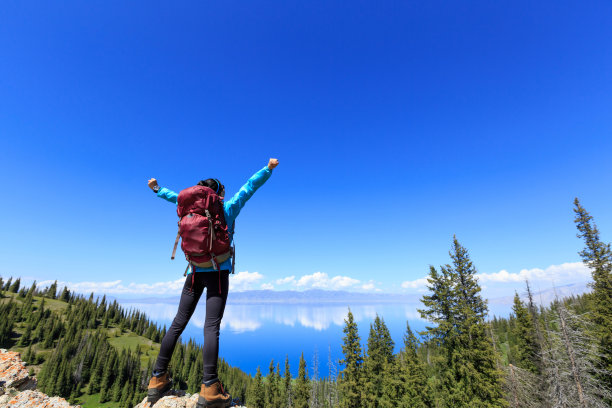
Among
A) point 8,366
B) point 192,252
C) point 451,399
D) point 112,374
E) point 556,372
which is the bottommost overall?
point 112,374

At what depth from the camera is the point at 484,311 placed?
20516 millimetres

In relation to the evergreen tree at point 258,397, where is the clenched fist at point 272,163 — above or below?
above

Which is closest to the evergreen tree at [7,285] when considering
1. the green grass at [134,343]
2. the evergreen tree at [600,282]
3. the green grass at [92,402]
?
the green grass at [134,343]

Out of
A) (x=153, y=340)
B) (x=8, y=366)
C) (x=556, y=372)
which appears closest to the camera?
(x=8, y=366)

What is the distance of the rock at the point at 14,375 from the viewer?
17.9 feet

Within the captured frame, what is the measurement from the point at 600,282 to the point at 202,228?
42952mm

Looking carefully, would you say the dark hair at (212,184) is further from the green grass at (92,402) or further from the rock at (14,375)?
the green grass at (92,402)

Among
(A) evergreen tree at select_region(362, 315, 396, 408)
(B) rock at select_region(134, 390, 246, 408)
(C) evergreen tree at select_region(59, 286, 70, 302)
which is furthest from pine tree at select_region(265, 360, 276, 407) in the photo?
(C) evergreen tree at select_region(59, 286, 70, 302)

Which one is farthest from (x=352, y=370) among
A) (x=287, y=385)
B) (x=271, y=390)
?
(x=287, y=385)

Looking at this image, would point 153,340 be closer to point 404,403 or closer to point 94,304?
point 94,304

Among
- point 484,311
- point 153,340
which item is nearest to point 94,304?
point 153,340

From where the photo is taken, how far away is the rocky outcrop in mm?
4992

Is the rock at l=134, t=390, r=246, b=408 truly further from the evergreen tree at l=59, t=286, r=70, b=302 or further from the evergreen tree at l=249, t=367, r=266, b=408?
the evergreen tree at l=59, t=286, r=70, b=302

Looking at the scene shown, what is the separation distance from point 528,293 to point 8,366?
53487 mm
